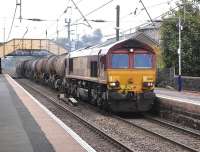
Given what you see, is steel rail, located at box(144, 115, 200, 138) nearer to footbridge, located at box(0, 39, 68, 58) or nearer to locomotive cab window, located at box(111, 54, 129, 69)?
locomotive cab window, located at box(111, 54, 129, 69)

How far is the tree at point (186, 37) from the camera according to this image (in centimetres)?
5159

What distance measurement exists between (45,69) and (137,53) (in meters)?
29.6

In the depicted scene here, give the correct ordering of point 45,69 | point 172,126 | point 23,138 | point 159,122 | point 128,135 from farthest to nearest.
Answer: point 45,69 < point 159,122 < point 172,126 < point 128,135 < point 23,138

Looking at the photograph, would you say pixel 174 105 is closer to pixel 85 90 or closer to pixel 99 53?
pixel 99 53

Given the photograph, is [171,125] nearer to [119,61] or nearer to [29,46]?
[119,61]

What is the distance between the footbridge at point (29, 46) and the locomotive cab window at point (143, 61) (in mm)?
62940

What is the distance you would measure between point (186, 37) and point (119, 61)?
2925 centimetres

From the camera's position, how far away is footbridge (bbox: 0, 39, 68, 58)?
286 ft

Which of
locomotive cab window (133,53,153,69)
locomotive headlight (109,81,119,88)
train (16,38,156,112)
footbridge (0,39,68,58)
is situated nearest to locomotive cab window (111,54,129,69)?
train (16,38,156,112)

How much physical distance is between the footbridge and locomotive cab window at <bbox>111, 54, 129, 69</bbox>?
6299 centimetres

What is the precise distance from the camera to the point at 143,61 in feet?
78.7

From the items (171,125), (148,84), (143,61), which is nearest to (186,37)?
(143,61)

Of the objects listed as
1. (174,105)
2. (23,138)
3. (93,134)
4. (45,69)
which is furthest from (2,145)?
(45,69)

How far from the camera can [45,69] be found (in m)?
52.8
